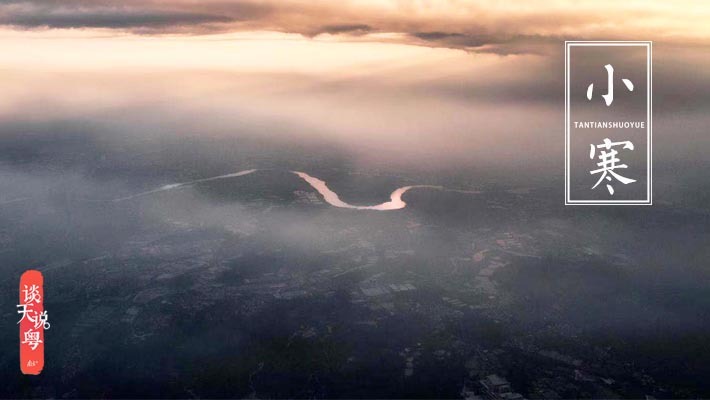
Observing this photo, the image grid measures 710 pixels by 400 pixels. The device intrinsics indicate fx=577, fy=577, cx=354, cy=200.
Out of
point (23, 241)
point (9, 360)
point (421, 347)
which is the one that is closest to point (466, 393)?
point (421, 347)

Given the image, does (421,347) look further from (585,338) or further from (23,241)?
(23,241)

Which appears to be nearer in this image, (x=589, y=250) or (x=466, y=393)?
(x=466, y=393)

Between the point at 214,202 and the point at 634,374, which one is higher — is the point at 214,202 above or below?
above

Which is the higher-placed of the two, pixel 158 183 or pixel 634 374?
pixel 158 183

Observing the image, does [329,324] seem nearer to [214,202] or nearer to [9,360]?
[9,360]

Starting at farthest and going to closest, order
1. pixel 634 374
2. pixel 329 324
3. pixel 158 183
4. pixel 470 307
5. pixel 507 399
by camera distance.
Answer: pixel 158 183
pixel 470 307
pixel 329 324
pixel 634 374
pixel 507 399

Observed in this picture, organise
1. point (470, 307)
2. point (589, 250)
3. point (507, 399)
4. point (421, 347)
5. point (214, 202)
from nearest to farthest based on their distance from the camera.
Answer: point (507, 399), point (421, 347), point (470, 307), point (589, 250), point (214, 202)

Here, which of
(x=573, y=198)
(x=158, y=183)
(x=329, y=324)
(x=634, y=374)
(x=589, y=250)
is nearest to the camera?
(x=634, y=374)

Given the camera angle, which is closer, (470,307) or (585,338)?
(585,338)

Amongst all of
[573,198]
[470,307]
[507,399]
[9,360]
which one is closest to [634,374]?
[507,399]
